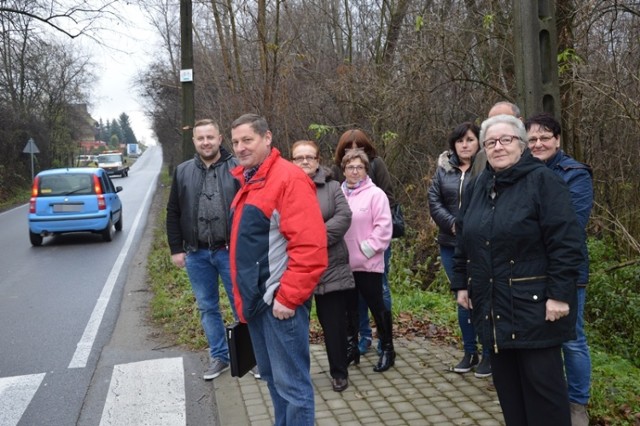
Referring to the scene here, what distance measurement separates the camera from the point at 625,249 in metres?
7.89

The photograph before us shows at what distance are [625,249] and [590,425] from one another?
4272 millimetres

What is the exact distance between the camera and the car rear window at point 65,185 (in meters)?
14.9

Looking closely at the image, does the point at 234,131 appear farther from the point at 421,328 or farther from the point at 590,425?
the point at 421,328

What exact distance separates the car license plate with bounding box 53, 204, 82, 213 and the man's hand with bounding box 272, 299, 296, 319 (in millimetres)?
12509

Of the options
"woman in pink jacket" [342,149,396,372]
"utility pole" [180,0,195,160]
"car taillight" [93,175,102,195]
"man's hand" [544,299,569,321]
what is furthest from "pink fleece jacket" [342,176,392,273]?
"car taillight" [93,175,102,195]

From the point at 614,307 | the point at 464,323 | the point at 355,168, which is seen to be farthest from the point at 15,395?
the point at 614,307

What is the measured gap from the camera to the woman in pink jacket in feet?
17.3

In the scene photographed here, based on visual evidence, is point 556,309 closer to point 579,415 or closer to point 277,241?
point 579,415

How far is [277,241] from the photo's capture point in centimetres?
354

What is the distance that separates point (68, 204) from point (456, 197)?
11.7m

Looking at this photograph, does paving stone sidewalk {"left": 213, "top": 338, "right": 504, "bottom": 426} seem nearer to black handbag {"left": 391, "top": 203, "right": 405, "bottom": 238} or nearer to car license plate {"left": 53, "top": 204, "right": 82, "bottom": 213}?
black handbag {"left": 391, "top": 203, "right": 405, "bottom": 238}

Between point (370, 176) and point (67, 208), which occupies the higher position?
point (370, 176)

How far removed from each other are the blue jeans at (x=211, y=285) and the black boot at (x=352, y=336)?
0.96 m

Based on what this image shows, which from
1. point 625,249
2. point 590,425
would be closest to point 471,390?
point 590,425
